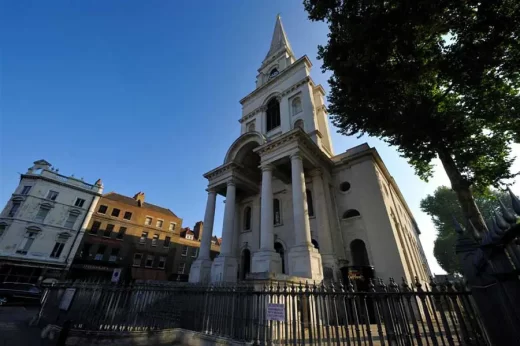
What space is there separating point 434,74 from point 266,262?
1259 centimetres

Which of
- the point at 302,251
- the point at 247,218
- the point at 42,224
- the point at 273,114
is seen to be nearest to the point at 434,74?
→ the point at 302,251

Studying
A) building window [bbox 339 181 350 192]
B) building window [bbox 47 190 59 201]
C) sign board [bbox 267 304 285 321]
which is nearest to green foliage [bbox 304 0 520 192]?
building window [bbox 339 181 350 192]

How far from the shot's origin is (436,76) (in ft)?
36.8

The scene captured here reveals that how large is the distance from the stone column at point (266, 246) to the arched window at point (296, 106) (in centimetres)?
975

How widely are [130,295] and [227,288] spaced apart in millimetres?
3848

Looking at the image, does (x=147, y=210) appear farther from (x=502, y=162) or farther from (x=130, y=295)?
(x=502, y=162)

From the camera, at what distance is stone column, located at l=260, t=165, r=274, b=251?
12.6 meters

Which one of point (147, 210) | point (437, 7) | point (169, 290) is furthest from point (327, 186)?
point (147, 210)

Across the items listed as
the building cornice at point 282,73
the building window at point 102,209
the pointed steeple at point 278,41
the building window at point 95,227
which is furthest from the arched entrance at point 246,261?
the pointed steeple at point 278,41

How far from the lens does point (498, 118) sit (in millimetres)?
10414

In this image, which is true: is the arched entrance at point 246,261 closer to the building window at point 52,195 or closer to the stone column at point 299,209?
the stone column at point 299,209

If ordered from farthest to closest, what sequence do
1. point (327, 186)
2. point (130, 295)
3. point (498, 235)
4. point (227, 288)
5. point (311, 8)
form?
point (327, 186) < point (311, 8) < point (130, 295) < point (227, 288) < point (498, 235)

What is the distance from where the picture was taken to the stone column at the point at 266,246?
38.3ft

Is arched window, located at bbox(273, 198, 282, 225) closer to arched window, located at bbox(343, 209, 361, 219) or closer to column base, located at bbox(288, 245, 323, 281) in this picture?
arched window, located at bbox(343, 209, 361, 219)
